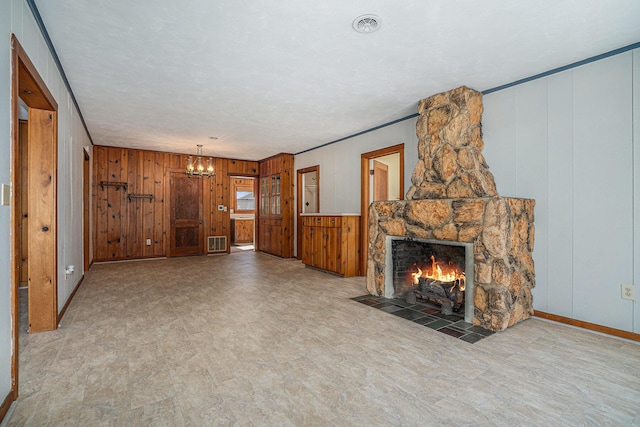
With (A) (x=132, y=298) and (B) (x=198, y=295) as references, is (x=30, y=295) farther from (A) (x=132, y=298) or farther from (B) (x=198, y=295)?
(B) (x=198, y=295)

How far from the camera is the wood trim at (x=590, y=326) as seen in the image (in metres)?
2.62

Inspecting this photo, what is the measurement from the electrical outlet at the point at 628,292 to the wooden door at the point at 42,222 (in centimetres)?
498

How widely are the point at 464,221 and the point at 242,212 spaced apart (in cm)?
874

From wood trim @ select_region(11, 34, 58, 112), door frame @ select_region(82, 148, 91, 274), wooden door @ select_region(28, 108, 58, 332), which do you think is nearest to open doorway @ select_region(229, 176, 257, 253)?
door frame @ select_region(82, 148, 91, 274)

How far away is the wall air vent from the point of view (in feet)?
25.4

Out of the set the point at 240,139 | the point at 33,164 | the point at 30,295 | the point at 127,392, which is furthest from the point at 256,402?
the point at 240,139

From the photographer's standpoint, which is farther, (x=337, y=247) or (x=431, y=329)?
(x=337, y=247)

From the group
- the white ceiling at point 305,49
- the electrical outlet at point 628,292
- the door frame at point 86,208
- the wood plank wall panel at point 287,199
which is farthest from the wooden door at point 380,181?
the door frame at point 86,208

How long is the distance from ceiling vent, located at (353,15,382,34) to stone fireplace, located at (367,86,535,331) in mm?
1592

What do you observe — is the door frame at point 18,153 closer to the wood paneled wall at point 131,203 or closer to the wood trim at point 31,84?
the wood trim at point 31,84

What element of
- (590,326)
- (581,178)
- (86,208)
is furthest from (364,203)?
(86,208)

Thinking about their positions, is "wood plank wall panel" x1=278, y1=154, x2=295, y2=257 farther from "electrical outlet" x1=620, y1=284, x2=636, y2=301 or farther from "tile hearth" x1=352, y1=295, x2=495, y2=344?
"electrical outlet" x1=620, y1=284, x2=636, y2=301

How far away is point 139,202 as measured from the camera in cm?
690

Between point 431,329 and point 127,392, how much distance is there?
94.8 inches
